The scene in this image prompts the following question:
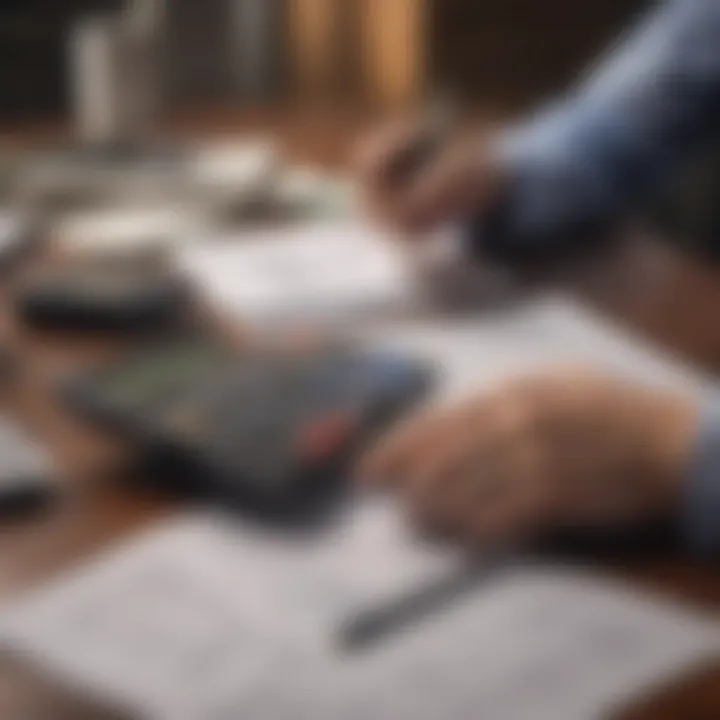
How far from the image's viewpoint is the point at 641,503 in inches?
30.7

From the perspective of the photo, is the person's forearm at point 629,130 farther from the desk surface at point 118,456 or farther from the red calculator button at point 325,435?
the red calculator button at point 325,435

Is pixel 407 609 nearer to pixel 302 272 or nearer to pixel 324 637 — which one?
pixel 324 637

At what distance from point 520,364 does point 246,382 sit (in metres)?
0.20

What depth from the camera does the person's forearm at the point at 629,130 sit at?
4.79 feet

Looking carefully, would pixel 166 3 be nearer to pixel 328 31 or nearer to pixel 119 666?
pixel 328 31

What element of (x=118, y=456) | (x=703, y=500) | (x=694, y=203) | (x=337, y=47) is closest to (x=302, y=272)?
(x=118, y=456)

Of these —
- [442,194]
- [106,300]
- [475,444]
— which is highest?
[442,194]

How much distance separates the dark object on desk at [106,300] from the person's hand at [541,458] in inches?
12.5

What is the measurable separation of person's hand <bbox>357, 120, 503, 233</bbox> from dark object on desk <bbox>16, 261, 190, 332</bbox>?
306 millimetres

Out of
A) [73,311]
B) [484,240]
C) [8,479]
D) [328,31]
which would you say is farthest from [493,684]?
[328,31]

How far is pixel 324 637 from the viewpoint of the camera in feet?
2.23

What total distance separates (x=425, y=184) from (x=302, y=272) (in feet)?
0.68

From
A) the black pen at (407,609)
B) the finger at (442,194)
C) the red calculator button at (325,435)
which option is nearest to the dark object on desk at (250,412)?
the red calculator button at (325,435)

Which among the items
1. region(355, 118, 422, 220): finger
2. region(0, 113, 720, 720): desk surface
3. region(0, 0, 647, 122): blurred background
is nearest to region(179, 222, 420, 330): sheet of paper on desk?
region(355, 118, 422, 220): finger
